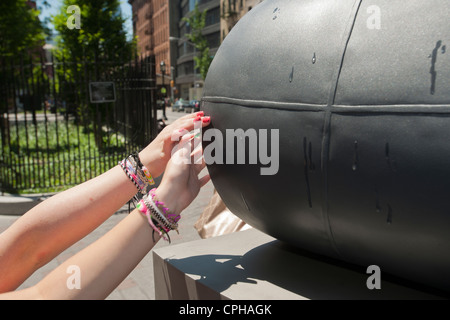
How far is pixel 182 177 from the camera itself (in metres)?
1.42

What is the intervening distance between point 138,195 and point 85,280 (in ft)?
1.69

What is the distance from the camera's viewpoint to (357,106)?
113 cm

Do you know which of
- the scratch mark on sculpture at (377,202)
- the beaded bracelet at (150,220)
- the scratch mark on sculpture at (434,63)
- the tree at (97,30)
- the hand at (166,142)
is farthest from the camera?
the tree at (97,30)

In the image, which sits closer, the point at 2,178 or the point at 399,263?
the point at 399,263

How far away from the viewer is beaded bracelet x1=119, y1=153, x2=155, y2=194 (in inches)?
62.6

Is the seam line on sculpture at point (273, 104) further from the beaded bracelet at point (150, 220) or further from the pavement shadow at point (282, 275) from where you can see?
the pavement shadow at point (282, 275)

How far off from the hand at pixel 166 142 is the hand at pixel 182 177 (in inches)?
1.3

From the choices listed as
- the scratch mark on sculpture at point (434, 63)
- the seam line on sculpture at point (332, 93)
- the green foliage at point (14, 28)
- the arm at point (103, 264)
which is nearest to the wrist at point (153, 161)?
the arm at point (103, 264)

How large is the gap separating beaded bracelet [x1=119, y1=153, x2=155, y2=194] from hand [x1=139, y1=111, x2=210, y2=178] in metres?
0.06

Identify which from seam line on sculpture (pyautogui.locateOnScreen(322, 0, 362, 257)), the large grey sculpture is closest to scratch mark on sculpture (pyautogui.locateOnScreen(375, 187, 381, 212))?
the large grey sculpture

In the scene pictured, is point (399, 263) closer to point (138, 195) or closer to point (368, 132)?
point (368, 132)

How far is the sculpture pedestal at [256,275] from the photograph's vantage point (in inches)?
55.8

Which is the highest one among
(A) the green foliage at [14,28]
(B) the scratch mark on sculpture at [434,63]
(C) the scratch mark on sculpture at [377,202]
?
(A) the green foliage at [14,28]
